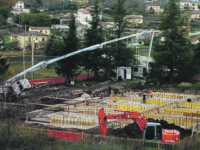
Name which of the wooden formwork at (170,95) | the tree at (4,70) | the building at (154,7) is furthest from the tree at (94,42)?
the building at (154,7)

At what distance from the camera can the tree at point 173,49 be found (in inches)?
1152

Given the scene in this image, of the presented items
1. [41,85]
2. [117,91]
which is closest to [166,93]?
[117,91]

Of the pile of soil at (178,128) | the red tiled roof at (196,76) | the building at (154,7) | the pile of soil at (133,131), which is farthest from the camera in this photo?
the building at (154,7)

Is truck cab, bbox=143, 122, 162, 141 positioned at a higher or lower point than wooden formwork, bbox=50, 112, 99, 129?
higher

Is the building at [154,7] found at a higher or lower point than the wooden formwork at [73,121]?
higher

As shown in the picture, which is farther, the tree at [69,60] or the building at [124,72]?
the building at [124,72]

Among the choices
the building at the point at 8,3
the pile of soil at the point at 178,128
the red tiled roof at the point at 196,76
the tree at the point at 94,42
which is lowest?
the red tiled roof at the point at 196,76

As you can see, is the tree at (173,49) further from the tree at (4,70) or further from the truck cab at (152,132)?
the truck cab at (152,132)

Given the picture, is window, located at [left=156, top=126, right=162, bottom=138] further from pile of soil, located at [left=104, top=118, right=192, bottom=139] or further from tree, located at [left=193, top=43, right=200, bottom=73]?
tree, located at [left=193, top=43, right=200, bottom=73]

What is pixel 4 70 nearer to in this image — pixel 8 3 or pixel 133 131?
pixel 133 131

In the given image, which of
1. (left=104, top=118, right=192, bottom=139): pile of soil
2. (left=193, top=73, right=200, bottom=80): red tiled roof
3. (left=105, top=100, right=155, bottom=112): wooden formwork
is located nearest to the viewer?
(left=104, top=118, right=192, bottom=139): pile of soil

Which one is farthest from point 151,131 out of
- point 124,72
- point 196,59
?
point 196,59

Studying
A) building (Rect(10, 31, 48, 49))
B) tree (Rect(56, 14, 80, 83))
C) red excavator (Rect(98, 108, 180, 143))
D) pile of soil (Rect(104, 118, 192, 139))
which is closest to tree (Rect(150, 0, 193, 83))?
tree (Rect(56, 14, 80, 83))

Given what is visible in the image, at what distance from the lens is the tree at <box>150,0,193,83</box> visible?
Answer: 29.3 m
